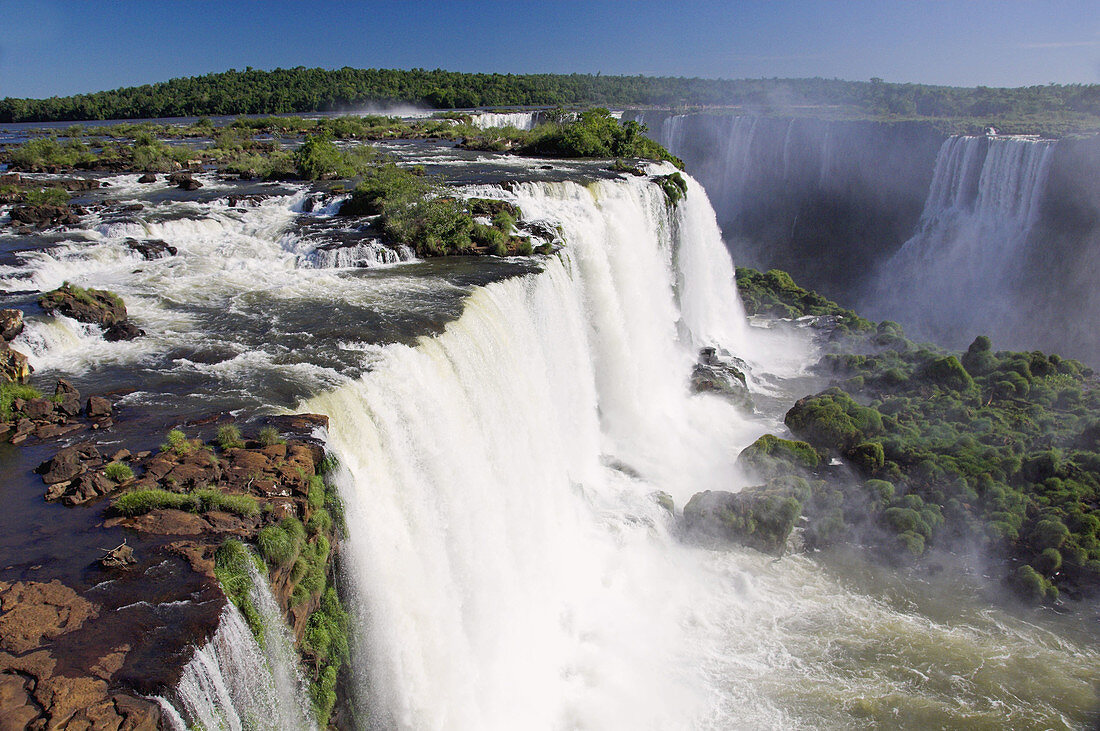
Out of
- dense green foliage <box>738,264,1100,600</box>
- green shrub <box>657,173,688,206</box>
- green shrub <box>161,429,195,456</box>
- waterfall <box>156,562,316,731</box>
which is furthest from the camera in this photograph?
green shrub <box>657,173,688,206</box>

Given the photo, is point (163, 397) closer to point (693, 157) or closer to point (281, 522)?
point (281, 522)

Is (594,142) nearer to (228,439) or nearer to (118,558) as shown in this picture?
(228,439)

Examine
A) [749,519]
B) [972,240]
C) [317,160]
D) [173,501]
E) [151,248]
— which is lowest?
[749,519]

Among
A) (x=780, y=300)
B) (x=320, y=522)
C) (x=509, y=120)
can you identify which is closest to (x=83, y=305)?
(x=320, y=522)

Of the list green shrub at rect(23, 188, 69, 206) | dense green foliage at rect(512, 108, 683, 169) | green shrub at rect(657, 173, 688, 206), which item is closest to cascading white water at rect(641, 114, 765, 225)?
dense green foliage at rect(512, 108, 683, 169)

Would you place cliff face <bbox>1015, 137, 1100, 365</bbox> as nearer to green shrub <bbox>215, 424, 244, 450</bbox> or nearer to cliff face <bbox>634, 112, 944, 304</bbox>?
cliff face <bbox>634, 112, 944, 304</bbox>

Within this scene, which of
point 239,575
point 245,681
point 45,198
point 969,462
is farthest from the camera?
point 45,198

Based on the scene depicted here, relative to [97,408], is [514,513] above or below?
below
